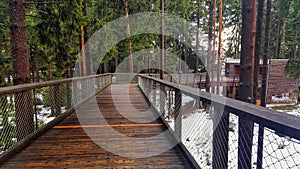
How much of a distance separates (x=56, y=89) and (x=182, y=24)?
18.2 m

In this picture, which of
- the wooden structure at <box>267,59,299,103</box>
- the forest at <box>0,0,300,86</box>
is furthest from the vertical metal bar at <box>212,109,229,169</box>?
the wooden structure at <box>267,59,299,103</box>

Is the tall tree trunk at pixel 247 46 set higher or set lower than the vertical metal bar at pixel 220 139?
higher

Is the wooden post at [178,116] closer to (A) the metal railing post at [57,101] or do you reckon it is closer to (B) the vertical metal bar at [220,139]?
(B) the vertical metal bar at [220,139]

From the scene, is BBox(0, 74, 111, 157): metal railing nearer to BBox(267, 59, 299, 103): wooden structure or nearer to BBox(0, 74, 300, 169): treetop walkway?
BBox(0, 74, 300, 169): treetop walkway

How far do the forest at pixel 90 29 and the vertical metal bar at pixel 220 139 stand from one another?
15.9 feet

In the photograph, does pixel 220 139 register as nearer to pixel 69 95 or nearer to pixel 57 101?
pixel 57 101

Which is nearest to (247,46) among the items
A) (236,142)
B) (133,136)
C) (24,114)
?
(236,142)

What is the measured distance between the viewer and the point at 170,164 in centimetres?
245

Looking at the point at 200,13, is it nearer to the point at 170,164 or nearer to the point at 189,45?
the point at 189,45

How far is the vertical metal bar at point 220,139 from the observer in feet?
5.43

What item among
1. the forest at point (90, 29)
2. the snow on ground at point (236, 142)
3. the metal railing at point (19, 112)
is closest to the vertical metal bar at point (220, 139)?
the snow on ground at point (236, 142)

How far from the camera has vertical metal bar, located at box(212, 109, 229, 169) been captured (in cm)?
166

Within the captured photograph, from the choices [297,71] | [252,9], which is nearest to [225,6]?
[297,71]

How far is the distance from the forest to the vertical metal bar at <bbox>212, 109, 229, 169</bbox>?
15.9 ft
